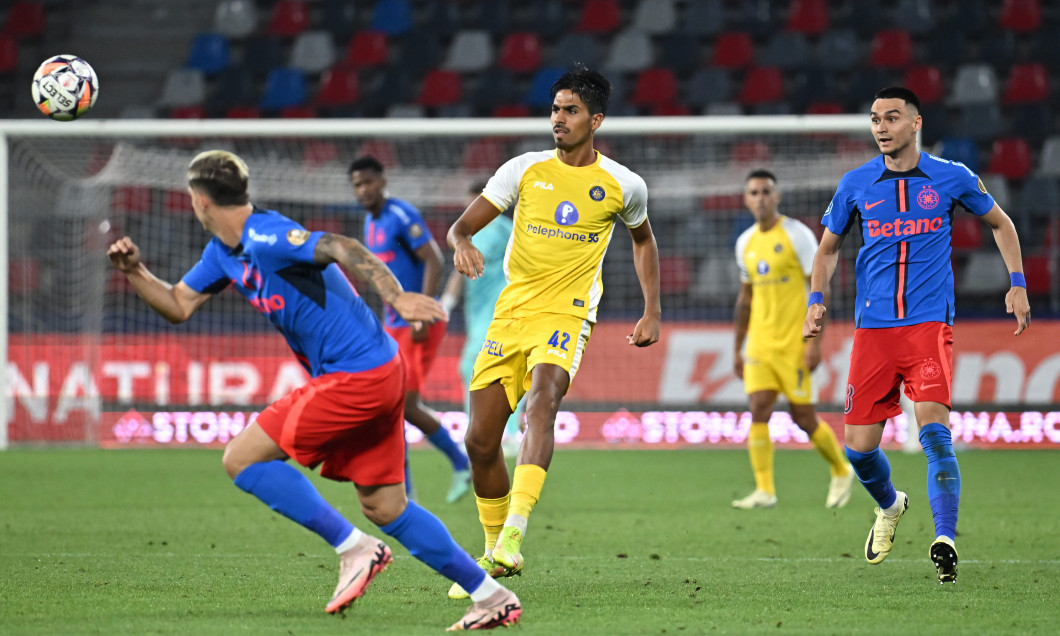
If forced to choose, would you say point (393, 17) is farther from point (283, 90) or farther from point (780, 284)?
point (780, 284)

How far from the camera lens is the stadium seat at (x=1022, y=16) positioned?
1859 cm

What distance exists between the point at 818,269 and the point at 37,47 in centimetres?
1690

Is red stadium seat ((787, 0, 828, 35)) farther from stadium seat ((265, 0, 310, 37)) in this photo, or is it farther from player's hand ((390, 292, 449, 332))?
player's hand ((390, 292, 449, 332))

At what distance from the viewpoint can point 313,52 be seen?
63.2ft

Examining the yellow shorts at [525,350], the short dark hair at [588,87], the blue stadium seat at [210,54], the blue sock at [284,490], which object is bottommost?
the blue sock at [284,490]

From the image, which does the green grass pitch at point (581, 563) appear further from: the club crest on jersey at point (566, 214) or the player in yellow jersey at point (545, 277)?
the club crest on jersey at point (566, 214)

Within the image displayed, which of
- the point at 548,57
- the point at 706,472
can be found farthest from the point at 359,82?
the point at 706,472

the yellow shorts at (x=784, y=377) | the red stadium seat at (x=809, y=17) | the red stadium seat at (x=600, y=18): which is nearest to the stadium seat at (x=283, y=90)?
the red stadium seat at (x=600, y=18)

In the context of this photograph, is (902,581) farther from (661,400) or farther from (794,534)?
(661,400)

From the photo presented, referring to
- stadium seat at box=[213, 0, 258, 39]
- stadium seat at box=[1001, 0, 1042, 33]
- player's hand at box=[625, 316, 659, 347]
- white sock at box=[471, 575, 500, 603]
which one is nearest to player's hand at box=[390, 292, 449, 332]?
Answer: white sock at box=[471, 575, 500, 603]

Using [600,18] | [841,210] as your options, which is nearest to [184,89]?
[600,18]

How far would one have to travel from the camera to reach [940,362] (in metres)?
5.86

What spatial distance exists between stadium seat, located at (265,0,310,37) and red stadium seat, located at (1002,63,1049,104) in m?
10.7

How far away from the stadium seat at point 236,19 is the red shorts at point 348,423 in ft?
53.3
